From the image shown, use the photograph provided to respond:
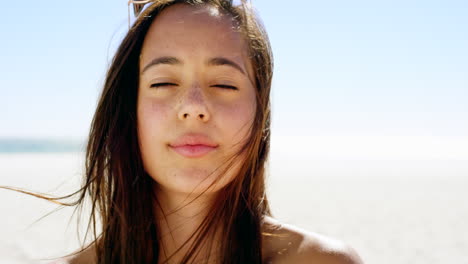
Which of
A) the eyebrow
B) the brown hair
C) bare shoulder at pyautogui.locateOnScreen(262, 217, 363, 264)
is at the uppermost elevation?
the eyebrow

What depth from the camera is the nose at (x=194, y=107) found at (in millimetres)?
1823

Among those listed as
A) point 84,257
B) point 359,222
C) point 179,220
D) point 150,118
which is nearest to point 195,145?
point 150,118

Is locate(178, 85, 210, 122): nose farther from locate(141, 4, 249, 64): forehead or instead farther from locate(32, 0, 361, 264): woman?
locate(141, 4, 249, 64): forehead

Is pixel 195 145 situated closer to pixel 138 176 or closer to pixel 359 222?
pixel 138 176

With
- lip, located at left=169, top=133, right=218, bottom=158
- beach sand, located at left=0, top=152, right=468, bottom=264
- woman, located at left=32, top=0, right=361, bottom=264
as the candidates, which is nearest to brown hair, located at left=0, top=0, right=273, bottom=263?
woman, located at left=32, top=0, right=361, bottom=264

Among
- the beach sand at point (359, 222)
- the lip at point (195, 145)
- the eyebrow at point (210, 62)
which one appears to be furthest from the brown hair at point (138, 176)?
the beach sand at point (359, 222)

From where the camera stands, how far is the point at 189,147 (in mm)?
1837

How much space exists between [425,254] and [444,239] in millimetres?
913

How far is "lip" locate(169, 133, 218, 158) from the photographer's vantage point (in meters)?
1.83

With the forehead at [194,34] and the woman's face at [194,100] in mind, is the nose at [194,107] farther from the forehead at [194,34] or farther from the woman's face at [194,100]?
the forehead at [194,34]

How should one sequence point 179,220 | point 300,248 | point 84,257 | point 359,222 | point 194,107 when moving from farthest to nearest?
point 359,222, point 84,257, point 179,220, point 300,248, point 194,107

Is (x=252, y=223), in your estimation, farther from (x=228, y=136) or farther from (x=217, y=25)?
(x=217, y=25)

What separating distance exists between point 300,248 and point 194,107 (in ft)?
2.44

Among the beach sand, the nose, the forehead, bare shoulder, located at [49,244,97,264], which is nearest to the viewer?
the nose
